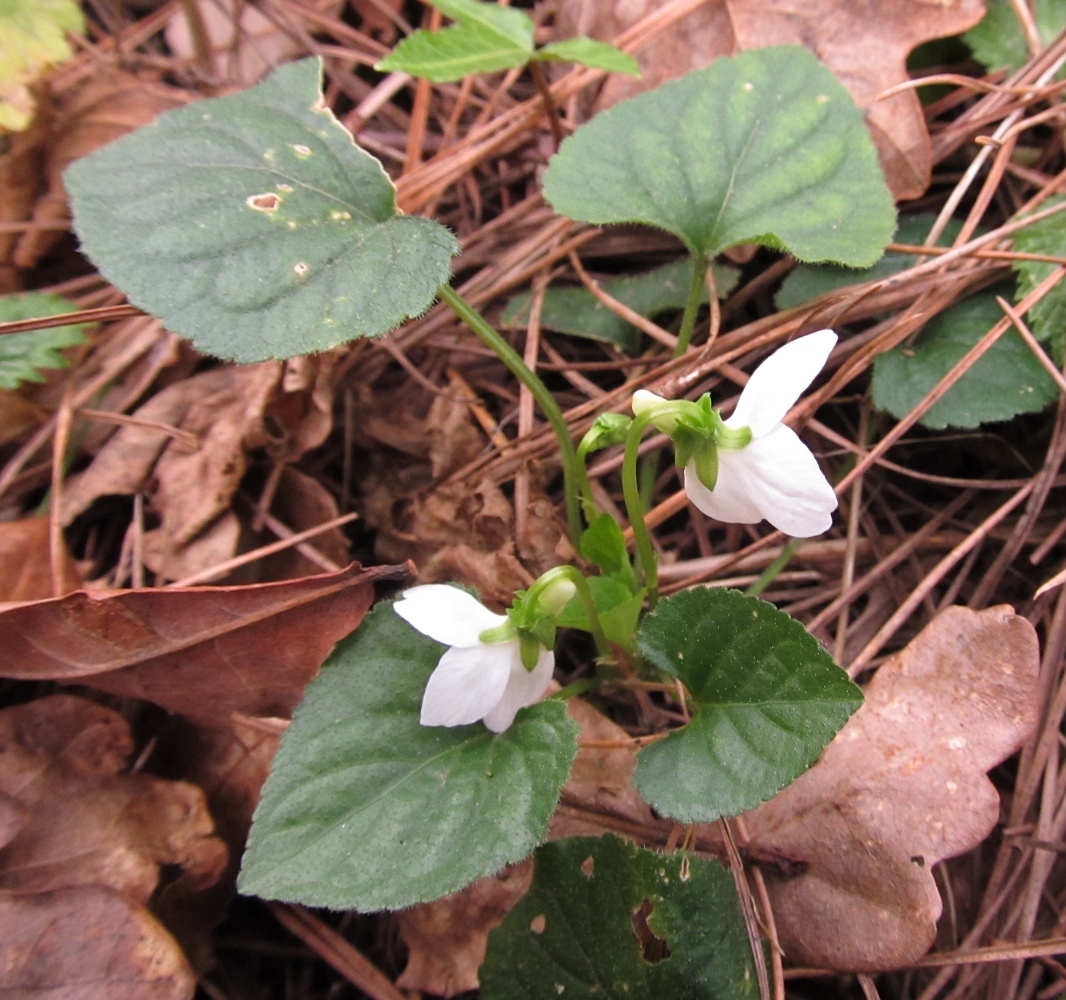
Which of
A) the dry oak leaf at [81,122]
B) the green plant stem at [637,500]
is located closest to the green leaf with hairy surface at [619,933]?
the green plant stem at [637,500]

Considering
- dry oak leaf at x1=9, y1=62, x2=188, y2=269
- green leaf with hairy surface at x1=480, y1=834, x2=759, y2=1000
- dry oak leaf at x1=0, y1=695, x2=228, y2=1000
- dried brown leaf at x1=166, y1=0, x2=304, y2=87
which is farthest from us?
dried brown leaf at x1=166, y1=0, x2=304, y2=87

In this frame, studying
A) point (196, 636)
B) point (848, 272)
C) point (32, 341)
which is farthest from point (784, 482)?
point (32, 341)

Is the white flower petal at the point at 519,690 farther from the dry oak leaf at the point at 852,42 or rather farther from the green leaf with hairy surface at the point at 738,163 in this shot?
the dry oak leaf at the point at 852,42

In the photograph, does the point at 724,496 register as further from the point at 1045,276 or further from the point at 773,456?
the point at 1045,276

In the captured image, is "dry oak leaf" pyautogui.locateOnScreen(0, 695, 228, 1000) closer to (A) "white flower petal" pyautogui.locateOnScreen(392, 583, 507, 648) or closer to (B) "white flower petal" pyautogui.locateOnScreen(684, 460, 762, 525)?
(A) "white flower petal" pyautogui.locateOnScreen(392, 583, 507, 648)

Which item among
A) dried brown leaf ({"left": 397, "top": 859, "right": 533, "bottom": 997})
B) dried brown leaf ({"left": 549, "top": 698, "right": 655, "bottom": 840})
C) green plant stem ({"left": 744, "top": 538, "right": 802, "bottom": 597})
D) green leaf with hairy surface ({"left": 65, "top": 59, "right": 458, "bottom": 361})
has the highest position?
green leaf with hairy surface ({"left": 65, "top": 59, "right": 458, "bottom": 361})

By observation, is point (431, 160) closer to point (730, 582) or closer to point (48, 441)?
point (48, 441)

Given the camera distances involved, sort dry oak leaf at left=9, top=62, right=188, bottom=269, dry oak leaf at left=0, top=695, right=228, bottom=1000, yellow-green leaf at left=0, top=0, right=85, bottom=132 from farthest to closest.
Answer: dry oak leaf at left=9, top=62, right=188, bottom=269, yellow-green leaf at left=0, top=0, right=85, bottom=132, dry oak leaf at left=0, top=695, right=228, bottom=1000

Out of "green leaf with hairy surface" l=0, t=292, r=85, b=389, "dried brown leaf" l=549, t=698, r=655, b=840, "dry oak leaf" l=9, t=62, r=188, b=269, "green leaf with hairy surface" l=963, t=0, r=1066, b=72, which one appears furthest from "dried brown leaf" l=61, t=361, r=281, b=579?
"green leaf with hairy surface" l=963, t=0, r=1066, b=72
